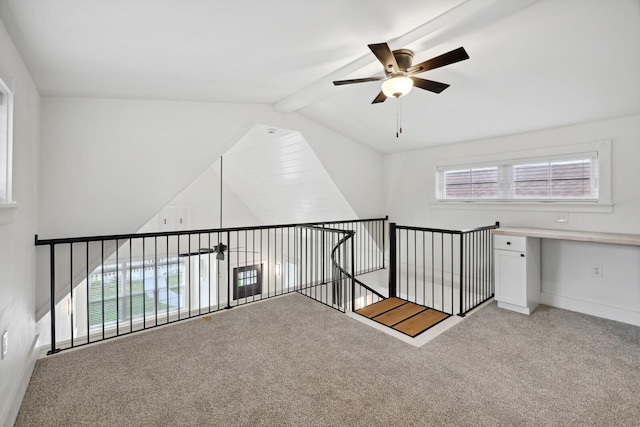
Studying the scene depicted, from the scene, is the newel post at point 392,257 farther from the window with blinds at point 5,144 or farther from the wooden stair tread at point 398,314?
the window with blinds at point 5,144

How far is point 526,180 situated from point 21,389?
5300mm

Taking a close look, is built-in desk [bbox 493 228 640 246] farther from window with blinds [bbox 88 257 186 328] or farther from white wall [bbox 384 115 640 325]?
window with blinds [bbox 88 257 186 328]

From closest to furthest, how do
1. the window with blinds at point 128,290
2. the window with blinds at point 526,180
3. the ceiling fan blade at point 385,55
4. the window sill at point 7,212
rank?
1. the window sill at point 7,212
2. the ceiling fan blade at point 385,55
3. the window with blinds at point 526,180
4. the window with blinds at point 128,290

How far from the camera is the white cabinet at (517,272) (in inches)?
131

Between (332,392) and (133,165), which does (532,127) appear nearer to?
(332,392)

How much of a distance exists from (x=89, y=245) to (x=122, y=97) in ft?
4.99

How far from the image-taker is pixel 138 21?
1.78 metres

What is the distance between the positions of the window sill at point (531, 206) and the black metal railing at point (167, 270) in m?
1.33

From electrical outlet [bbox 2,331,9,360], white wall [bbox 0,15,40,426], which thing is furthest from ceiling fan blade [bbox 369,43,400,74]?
electrical outlet [bbox 2,331,9,360]

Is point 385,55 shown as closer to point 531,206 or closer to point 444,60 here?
point 444,60

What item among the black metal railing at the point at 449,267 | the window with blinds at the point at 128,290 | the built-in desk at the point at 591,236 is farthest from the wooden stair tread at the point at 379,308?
the window with blinds at the point at 128,290

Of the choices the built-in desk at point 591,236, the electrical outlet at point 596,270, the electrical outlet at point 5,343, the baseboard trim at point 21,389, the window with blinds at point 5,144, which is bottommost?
the baseboard trim at point 21,389

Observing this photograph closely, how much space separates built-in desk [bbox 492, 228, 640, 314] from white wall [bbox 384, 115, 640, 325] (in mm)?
242

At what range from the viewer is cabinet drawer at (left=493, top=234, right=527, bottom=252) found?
332 centimetres
